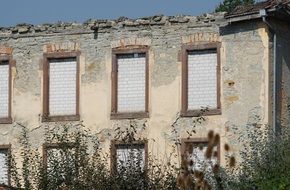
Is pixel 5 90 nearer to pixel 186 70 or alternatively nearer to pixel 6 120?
pixel 6 120

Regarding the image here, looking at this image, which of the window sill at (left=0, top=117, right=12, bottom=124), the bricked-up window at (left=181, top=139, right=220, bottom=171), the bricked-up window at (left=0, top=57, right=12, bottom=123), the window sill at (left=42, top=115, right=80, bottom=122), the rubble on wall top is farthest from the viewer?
the bricked-up window at (left=0, top=57, right=12, bottom=123)

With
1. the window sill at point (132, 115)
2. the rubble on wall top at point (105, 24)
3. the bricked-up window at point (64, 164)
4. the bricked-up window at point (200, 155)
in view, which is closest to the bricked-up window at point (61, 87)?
the rubble on wall top at point (105, 24)

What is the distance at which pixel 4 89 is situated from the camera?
Result: 27.0 metres

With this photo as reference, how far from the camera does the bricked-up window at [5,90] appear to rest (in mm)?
26781

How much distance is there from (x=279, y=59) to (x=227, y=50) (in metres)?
1.44

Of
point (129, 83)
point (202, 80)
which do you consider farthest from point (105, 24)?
point (202, 80)

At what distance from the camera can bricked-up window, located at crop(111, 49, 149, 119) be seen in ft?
82.6

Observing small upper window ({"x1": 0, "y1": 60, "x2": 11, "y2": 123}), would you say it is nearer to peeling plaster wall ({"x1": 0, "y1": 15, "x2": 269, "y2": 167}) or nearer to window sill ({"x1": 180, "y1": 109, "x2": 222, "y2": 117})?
peeling plaster wall ({"x1": 0, "y1": 15, "x2": 269, "y2": 167})

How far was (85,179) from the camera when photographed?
1669cm

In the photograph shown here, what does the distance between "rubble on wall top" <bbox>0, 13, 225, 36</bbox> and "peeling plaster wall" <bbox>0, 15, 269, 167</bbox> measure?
0.03 metres

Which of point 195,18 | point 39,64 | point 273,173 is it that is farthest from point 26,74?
point 273,173

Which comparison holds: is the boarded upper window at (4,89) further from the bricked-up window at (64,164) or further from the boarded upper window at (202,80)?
the bricked-up window at (64,164)

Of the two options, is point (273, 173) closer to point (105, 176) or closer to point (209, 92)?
point (105, 176)

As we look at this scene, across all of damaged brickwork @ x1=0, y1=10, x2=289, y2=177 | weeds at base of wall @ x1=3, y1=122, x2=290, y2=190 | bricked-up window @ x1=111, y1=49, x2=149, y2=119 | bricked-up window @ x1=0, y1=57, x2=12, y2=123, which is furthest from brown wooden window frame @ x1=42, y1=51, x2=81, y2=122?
weeds at base of wall @ x1=3, y1=122, x2=290, y2=190
